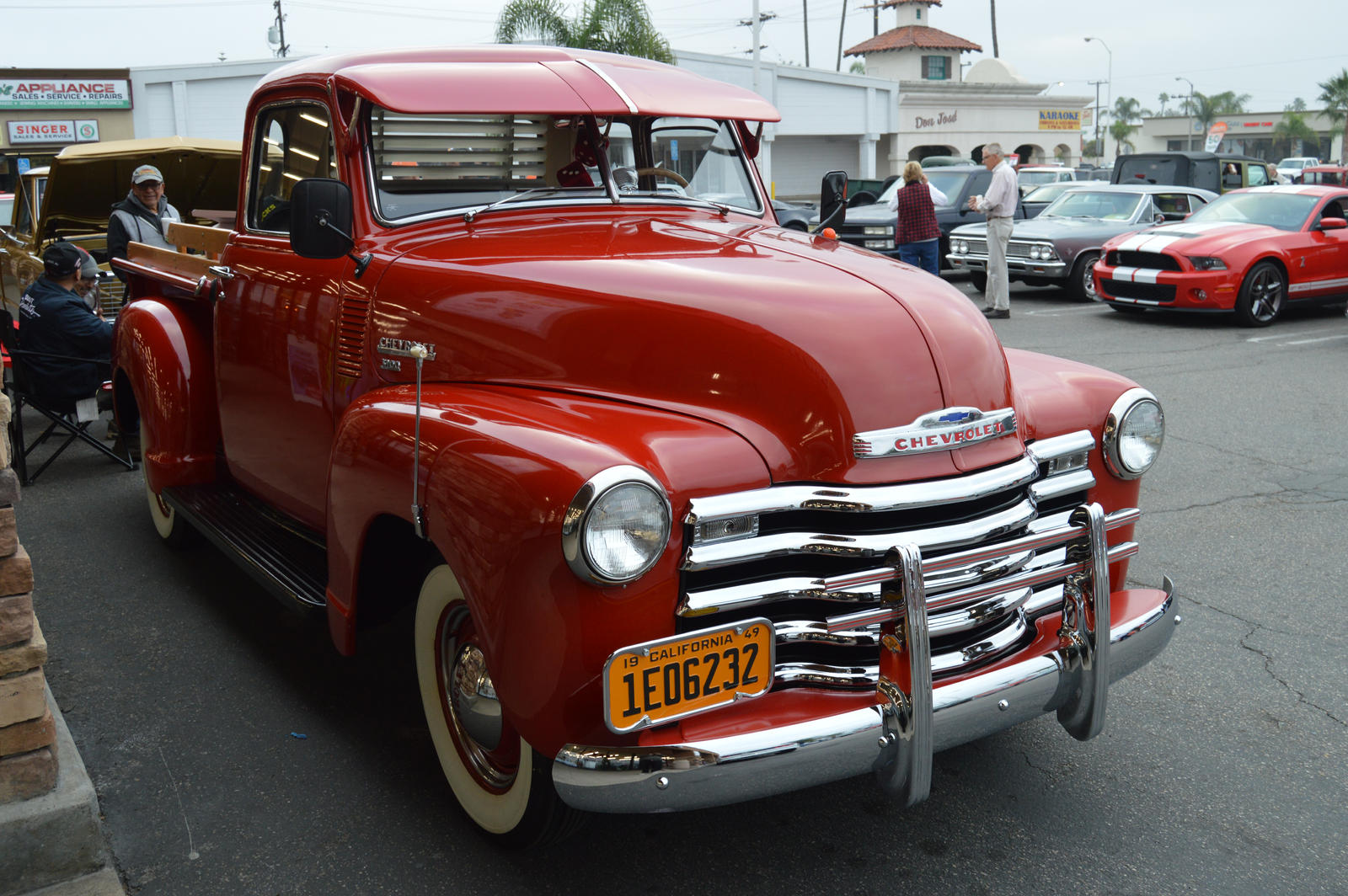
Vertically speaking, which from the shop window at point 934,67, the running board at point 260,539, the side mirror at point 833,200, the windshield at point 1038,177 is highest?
the shop window at point 934,67

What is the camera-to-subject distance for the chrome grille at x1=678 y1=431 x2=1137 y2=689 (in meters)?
2.47

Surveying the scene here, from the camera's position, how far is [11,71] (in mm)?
28953

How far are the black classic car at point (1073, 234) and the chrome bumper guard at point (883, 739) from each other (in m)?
12.3

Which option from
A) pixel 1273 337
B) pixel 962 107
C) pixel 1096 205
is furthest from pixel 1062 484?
pixel 962 107

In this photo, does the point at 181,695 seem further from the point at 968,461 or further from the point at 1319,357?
the point at 1319,357

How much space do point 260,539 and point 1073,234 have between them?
1288 cm

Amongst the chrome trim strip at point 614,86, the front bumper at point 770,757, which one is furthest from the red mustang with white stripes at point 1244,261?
the front bumper at point 770,757

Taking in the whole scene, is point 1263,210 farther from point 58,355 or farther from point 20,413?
point 20,413

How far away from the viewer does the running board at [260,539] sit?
3.65 m

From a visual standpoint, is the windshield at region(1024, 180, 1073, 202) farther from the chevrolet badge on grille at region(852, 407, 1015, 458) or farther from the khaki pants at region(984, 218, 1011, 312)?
the chevrolet badge on grille at region(852, 407, 1015, 458)

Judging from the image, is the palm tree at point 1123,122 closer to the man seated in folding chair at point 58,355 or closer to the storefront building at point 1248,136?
the storefront building at point 1248,136

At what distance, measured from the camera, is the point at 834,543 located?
2508mm

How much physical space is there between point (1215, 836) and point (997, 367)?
1.36 metres

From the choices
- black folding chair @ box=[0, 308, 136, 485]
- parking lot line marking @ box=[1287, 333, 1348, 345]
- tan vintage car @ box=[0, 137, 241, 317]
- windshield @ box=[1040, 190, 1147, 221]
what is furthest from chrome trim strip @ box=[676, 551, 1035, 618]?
windshield @ box=[1040, 190, 1147, 221]
